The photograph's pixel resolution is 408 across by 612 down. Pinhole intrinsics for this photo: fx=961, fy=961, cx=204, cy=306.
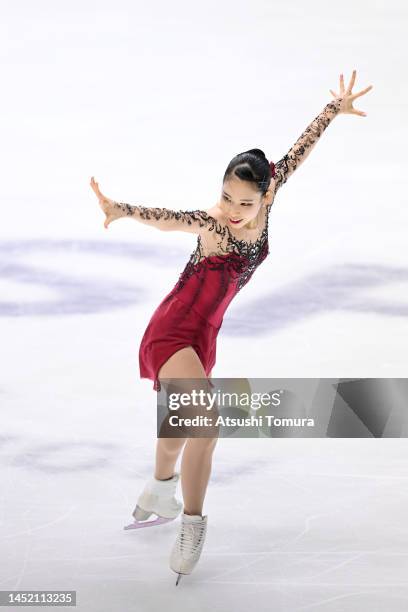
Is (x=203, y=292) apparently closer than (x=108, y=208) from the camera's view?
No

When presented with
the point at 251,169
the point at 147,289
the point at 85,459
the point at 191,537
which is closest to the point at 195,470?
the point at 191,537

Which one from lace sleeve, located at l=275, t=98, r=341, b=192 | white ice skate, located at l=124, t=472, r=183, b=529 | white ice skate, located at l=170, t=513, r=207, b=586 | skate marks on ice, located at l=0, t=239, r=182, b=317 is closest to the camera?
white ice skate, located at l=170, t=513, r=207, b=586

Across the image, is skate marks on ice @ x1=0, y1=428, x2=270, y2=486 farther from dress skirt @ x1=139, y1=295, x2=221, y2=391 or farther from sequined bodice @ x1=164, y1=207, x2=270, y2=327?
sequined bodice @ x1=164, y1=207, x2=270, y2=327

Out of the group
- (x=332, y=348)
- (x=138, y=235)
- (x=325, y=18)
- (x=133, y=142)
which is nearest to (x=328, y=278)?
(x=332, y=348)

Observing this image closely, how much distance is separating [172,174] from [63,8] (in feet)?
7.74

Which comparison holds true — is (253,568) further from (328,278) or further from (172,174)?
(172,174)

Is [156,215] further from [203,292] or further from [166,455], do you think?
[166,455]

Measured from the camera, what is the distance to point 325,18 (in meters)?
8.50

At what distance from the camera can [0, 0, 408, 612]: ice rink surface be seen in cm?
360

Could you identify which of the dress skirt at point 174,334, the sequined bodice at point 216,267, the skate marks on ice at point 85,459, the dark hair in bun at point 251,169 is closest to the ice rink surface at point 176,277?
the skate marks on ice at point 85,459

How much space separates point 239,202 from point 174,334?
555 mm

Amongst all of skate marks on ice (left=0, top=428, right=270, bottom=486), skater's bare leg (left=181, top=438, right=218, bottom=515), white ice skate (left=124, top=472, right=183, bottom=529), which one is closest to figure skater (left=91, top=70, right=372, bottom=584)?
skater's bare leg (left=181, top=438, right=218, bottom=515)

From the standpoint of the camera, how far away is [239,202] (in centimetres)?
344

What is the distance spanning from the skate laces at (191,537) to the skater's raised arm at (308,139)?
1.32 meters
